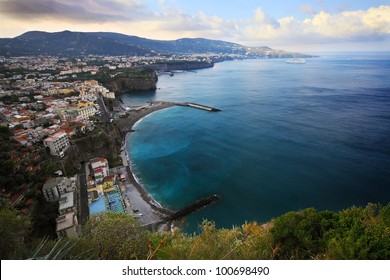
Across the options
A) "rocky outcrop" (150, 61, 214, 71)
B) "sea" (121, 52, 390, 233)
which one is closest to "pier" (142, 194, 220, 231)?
"sea" (121, 52, 390, 233)

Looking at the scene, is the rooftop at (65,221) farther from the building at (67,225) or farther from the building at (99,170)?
the building at (99,170)

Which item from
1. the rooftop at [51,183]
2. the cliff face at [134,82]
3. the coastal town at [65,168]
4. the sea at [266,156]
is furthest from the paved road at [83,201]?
the cliff face at [134,82]

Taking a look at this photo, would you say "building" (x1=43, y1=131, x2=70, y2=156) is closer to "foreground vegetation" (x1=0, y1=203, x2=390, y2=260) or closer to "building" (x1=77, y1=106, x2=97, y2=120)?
"building" (x1=77, y1=106, x2=97, y2=120)

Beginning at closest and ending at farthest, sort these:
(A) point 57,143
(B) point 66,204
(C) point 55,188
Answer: (B) point 66,204
(C) point 55,188
(A) point 57,143

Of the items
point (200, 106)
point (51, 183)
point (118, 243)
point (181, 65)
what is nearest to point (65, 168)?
point (51, 183)

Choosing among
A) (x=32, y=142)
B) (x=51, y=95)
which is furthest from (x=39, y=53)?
(x=32, y=142)

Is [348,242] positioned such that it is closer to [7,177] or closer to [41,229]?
[41,229]

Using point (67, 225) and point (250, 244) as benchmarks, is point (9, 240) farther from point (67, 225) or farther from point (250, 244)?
point (67, 225)
